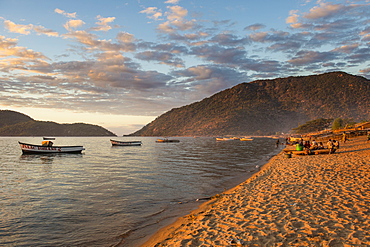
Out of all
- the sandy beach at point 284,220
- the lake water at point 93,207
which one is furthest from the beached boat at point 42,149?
the sandy beach at point 284,220

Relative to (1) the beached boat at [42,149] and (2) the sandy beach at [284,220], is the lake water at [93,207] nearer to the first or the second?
(2) the sandy beach at [284,220]

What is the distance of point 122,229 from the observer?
28.6 feet

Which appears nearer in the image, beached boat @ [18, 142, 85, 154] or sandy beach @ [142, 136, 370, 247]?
sandy beach @ [142, 136, 370, 247]

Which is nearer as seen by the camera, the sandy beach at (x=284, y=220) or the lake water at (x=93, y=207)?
the sandy beach at (x=284, y=220)

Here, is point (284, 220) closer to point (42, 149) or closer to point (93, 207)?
point (93, 207)

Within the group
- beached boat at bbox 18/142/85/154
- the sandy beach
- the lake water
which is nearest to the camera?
the sandy beach

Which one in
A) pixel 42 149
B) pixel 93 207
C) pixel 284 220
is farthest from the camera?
pixel 42 149

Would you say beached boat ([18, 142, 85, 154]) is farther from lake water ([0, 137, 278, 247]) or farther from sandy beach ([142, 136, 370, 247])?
sandy beach ([142, 136, 370, 247])

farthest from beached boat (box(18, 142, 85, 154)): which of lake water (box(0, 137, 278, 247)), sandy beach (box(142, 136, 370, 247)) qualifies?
sandy beach (box(142, 136, 370, 247))

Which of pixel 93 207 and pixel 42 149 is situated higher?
pixel 42 149

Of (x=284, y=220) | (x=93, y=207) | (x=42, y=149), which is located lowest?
(x=93, y=207)

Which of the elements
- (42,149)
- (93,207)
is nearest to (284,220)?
(93,207)

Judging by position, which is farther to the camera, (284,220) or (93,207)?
(93,207)

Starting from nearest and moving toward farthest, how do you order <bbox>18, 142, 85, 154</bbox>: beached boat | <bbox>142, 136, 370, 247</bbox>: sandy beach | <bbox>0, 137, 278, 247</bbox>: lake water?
1. <bbox>142, 136, 370, 247</bbox>: sandy beach
2. <bbox>0, 137, 278, 247</bbox>: lake water
3. <bbox>18, 142, 85, 154</bbox>: beached boat
